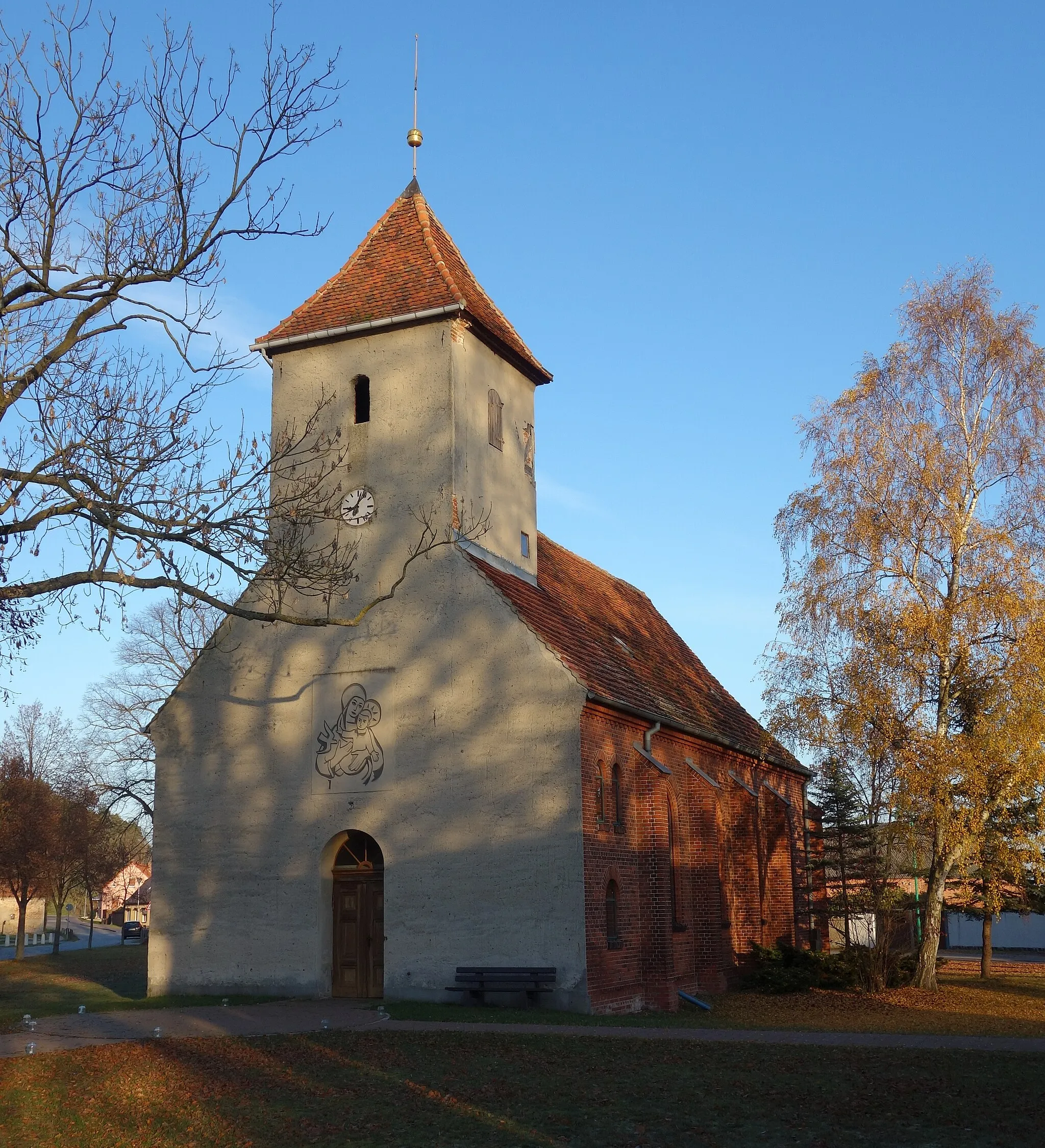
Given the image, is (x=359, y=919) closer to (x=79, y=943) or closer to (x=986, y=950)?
(x=986, y=950)

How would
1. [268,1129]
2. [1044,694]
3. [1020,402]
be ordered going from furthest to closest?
[1020,402] < [1044,694] < [268,1129]

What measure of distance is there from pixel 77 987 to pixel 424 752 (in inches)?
458

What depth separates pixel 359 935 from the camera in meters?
20.3

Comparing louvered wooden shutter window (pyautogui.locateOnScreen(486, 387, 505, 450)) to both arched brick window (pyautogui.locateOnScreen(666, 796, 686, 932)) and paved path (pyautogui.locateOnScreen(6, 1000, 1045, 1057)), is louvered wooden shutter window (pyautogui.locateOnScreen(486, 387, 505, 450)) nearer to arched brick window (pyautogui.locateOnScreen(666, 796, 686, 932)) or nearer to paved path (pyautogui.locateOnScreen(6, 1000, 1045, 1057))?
arched brick window (pyautogui.locateOnScreen(666, 796, 686, 932))

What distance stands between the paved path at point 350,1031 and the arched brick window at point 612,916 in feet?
9.13

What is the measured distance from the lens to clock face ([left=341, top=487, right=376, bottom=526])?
21.3m

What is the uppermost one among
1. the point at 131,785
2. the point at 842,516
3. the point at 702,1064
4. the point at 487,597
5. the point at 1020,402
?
the point at 1020,402

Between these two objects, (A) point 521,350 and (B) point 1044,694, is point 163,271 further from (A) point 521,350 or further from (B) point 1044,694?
(B) point 1044,694

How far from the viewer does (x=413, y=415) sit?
21.4m

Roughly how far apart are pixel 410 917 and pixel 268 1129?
377 inches

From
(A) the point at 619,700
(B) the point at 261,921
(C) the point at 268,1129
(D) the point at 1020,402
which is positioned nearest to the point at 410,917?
(B) the point at 261,921

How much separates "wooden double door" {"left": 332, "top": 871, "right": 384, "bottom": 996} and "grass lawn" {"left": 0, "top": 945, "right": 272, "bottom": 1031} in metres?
1.34

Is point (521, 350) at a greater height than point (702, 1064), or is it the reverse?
point (521, 350)

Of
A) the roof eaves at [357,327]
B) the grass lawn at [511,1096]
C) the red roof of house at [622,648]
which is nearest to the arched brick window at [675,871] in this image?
the red roof of house at [622,648]
